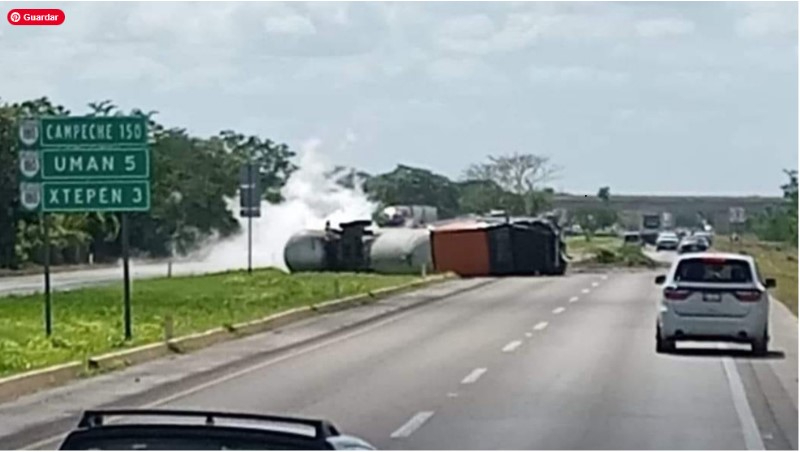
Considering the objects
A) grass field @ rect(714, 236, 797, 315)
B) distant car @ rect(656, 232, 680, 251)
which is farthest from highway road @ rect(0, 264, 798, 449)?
distant car @ rect(656, 232, 680, 251)

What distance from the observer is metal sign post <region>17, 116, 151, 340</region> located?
30438 mm

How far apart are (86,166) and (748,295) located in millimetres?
10685

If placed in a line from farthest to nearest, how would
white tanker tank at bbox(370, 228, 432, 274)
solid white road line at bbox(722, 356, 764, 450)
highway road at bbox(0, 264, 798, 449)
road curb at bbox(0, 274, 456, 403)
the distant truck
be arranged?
the distant truck < white tanker tank at bbox(370, 228, 432, 274) < road curb at bbox(0, 274, 456, 403) < highway road at bbox(0, 264, 798, 449) < solid white road line at bbox(722, 356, 764, 450)

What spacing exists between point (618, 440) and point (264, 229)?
65586mm

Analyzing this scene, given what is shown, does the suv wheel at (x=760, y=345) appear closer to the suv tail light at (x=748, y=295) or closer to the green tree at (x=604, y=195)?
the suv tail light at (x=748, y=295)

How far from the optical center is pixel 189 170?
242 ft

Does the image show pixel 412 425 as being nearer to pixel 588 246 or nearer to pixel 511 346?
pixel 511 346

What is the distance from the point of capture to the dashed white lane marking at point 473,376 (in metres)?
23.5

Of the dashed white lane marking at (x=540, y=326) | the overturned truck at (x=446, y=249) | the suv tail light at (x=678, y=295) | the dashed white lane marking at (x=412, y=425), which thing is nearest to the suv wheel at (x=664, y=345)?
Result: the suv tail light at (x=678, y=295)

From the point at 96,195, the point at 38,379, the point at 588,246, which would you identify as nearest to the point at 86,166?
the point at 96,195

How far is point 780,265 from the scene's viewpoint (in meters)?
72.1

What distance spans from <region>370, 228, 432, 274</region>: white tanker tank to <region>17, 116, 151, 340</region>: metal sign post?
41.0m

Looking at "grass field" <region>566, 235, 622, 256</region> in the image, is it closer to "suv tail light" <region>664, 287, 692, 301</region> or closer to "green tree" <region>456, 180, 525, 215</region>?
"green tree" <region>456, 180, 525, 215</region>

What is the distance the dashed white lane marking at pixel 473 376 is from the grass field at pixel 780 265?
1756 cm
